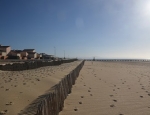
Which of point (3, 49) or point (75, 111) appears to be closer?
point (75, 111)

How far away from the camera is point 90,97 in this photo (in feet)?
27.3

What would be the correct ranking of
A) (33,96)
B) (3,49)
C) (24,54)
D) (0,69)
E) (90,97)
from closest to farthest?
(33,96)
(90,97)
(0,69)
(3,49)
(24,54)

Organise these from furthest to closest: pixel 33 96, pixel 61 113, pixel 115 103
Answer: pixel 33 96 < pixel 115 103 < pixel 61 113

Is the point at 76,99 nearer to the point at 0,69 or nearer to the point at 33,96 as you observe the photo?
the point at 33,96

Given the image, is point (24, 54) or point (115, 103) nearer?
point (115, 103)

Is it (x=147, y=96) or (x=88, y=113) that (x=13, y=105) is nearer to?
(x=88, y=113)

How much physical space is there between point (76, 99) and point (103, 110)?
64.6 inches

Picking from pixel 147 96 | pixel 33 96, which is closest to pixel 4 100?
pixel 33 96

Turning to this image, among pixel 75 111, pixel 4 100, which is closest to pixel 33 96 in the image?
pixel 4 100

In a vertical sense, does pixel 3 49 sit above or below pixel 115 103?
above

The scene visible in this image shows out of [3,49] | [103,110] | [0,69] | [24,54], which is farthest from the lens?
[24,54]

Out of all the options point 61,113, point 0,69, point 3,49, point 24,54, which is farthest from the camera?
point 24,54

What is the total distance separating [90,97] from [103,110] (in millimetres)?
1877

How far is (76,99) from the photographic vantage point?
781 cm
